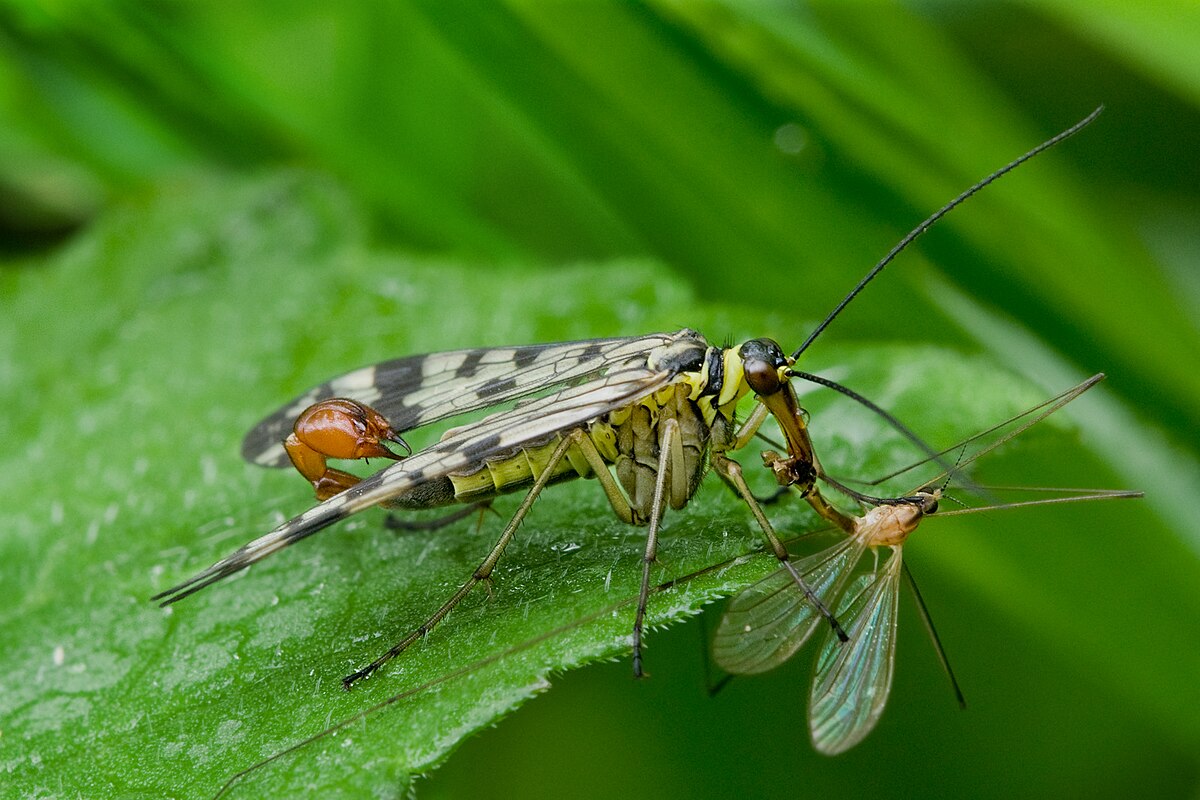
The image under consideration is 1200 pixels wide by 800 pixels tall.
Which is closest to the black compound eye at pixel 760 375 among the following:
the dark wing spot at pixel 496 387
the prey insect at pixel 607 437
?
the prey insect at pixel 607 437

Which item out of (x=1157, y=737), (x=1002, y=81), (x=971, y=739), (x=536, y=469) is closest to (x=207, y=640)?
(x=536, y=469)

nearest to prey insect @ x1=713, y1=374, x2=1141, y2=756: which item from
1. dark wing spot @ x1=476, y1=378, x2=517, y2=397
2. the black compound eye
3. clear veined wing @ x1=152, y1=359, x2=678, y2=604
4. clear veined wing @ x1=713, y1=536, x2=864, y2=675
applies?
clear veined wing @ x1=713, y1=536, x2=864, y2=675

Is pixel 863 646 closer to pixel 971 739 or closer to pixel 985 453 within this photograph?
pixel 985 453

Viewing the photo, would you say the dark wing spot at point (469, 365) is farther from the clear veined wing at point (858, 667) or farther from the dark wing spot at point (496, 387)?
the clear veined wing at point (858, 667)

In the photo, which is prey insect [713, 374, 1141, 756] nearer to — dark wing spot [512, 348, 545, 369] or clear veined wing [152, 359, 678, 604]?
clear veined wing [152, 359, 678, 604]

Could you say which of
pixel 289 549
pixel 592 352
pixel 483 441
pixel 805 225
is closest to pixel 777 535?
pixel 592 352

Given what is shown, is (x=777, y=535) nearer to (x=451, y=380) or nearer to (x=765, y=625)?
(x=765, y=625)
